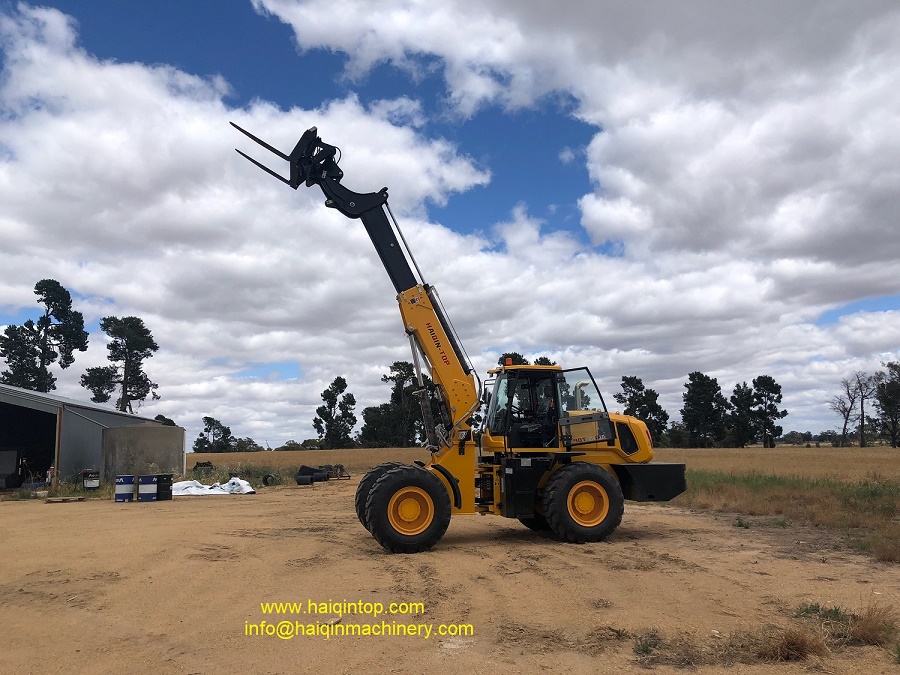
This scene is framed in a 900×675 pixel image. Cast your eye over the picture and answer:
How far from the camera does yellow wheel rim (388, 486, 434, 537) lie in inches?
402

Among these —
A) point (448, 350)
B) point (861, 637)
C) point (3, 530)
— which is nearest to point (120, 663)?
point (861, 637)

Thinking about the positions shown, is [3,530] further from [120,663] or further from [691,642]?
[691,642]

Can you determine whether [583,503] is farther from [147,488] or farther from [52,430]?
[52,430]

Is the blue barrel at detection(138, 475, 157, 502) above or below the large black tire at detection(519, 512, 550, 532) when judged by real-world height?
above

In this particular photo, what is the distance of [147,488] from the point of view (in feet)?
66.6

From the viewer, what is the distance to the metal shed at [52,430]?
82.6 feet

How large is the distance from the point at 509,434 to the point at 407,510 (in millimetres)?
2281

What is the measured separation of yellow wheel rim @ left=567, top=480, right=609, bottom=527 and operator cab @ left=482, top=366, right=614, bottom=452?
785 millimetres

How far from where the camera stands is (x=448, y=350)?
1159cm

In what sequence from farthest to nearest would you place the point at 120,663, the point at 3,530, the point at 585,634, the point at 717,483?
1. the point at 717,483
2. the point at 3,530
3. the point at 585,634
4. the point at 120,663

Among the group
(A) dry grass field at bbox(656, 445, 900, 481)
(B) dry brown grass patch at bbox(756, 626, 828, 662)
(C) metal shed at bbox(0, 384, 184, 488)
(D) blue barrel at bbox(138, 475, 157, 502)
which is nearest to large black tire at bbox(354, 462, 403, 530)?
(B) dry brown grass patch at bbox(756, 626, 828, 662)

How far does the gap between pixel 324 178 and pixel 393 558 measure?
645 centimetres

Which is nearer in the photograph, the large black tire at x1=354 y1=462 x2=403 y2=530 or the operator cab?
the large black tire at x1=354 y1=462 x2=403 y2=530

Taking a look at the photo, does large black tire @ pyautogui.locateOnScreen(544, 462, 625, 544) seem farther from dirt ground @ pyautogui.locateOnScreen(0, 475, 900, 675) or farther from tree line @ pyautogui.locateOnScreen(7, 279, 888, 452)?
tree line @ pyautogui.locateOnScreen(7, 279, 888, 452)
